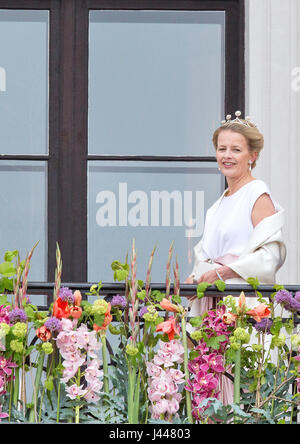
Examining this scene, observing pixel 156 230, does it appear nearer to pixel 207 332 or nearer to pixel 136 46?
pixel 136 46

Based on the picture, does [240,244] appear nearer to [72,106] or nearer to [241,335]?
[241,335]

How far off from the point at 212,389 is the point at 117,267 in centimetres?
79

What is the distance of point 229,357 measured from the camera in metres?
4.53

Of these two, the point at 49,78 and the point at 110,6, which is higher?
the point at 110,6

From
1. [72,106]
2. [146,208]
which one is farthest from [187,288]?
[72,106]

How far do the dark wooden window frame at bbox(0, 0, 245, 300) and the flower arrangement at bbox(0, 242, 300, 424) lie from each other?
2.42m

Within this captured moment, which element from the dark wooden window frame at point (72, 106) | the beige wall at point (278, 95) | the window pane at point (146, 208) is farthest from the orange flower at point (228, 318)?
the dark wooden window frame at point (72, 106)

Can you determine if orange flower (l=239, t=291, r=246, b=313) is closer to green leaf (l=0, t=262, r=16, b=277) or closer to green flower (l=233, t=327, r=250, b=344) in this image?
green flower (l=233, t=327, r=250, b=344)

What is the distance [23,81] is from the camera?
7.21 metres

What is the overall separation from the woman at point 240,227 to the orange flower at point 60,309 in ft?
3.05

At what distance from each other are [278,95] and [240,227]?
1967mm

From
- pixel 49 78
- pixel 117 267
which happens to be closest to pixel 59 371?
pixel 117 267

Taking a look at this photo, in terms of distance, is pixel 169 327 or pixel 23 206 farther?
pixel 23 206

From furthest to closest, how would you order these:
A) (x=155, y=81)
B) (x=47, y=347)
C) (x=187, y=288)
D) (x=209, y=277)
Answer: (x=155, y=81), (x=209, y=277), (x=187, y=288), (x=47, y=347)
